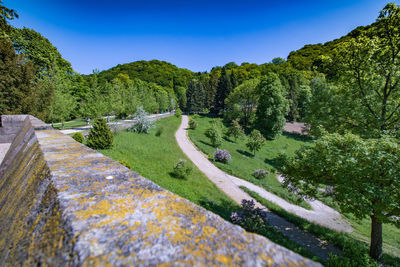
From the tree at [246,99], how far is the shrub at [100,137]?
2992cm

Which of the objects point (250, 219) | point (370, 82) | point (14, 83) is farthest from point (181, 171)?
point (14, 83)

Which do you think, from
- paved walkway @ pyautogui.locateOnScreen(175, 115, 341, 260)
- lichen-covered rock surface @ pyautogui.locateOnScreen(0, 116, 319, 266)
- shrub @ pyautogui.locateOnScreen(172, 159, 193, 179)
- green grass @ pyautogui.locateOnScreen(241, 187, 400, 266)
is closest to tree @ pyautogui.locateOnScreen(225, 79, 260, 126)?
paved walkway @ pyautogui.locateOnScreen(175, 115, 341, 260)

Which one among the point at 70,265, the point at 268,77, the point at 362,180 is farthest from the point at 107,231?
the point at 268,77

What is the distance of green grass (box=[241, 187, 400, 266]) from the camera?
713cm

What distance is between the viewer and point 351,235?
9094 mm

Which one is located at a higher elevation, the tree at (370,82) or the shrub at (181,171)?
the tree at (370,82)

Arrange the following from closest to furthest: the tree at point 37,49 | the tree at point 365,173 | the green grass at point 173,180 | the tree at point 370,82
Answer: the tree at point 365,173 < the tree at point 370,82 < the green grass at point 173,180 < the tree at point 37,49

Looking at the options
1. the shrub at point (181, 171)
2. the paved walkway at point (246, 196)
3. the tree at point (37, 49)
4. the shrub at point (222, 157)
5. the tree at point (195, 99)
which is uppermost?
the tree at point (37, 49)

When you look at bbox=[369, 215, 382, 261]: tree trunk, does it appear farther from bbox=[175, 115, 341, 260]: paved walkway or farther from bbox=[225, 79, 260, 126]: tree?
bbox=[225, 79, 260, 126]: tree

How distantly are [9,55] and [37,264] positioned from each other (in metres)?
17.7

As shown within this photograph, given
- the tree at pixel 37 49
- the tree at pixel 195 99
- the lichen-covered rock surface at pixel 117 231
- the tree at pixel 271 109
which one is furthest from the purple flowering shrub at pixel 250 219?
the tree at pixel 195 99

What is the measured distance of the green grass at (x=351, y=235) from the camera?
23.4 feet

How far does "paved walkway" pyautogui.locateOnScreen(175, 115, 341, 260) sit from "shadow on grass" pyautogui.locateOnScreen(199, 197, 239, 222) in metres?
1.00

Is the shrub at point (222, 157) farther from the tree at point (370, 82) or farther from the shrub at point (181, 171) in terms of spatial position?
the tree at point (370, 82)
